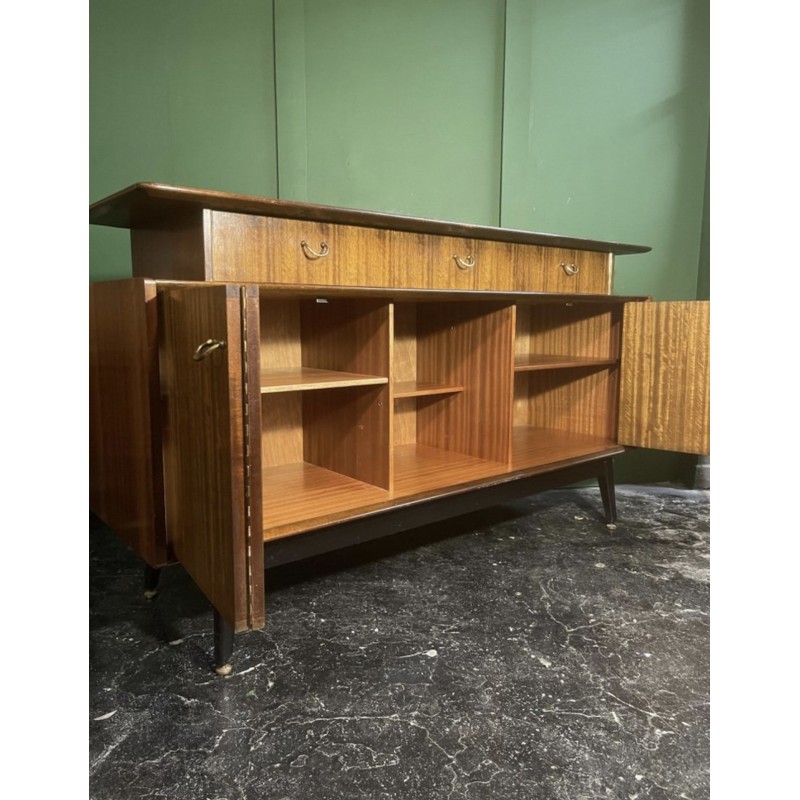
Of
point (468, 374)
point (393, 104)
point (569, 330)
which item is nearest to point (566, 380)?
point (569, 330)

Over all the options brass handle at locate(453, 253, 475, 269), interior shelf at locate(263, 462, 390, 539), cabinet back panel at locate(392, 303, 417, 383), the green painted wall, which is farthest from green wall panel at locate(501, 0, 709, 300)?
interior shelf at locate(263, 462, 390, 539)

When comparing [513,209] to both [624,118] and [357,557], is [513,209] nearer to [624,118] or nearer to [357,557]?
[624,118]

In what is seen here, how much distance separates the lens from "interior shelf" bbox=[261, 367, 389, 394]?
1.37 m

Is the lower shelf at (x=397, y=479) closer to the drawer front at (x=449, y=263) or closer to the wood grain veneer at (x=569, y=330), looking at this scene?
the wood grain veneer at (x=569, y=330)

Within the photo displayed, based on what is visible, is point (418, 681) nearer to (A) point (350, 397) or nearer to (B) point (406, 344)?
(A) point (350, 397)

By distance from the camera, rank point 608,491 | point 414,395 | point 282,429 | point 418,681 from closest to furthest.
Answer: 1. point 418,681
2. point 414,395
3. point 282,429
4. point 608,491

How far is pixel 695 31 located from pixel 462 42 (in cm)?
95

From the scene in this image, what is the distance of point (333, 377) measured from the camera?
1.57 m

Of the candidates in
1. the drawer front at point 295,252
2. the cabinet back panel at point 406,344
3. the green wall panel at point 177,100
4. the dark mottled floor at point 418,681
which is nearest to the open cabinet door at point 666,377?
the dark mottled floor at point 418,681

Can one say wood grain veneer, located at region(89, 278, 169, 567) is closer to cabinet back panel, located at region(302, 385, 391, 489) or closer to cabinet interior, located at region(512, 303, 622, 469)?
cabinet back panel, located at region(302, 385, 391, 489)

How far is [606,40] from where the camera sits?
2514 millimetres

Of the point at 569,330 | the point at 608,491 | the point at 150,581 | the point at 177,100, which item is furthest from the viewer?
the point at 569,330

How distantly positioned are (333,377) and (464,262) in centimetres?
53

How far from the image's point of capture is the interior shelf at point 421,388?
176 centimetres
